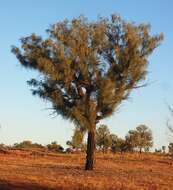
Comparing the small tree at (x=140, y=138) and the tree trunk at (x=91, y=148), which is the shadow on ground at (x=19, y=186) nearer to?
the tree trunk at (x=91, y=148)

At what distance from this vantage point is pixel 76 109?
3984cm

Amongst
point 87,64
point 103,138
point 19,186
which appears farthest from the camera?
point 103,138

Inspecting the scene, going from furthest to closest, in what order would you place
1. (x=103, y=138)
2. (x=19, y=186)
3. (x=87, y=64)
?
(x=103, y=138) → (x=87, y=64) → (x=19, y=186)

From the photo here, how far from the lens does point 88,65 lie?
130 feet

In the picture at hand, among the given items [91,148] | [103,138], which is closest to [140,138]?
[103,138]

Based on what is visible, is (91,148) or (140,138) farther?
(140,138)

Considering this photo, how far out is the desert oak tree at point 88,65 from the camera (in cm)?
3931

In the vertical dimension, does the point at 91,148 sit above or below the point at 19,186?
above

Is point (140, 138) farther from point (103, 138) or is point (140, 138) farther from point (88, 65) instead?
point (88, 65)

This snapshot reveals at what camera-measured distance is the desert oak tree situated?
129 feet

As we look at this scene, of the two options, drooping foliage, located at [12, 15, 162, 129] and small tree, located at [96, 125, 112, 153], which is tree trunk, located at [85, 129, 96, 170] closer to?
drooping foliage, located at [12, 15, 162, 129]

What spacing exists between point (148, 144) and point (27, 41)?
269 ft

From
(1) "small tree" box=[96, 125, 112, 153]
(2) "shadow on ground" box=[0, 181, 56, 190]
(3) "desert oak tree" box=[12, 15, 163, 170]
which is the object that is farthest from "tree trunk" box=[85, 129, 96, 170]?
(1) "small tree" box=[96, 125, 112, 153]

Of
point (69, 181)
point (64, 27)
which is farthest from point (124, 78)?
point (69, 181)
